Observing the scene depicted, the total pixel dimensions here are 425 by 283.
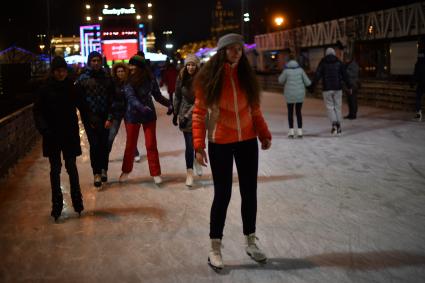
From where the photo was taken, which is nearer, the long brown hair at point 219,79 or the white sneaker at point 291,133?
the long brown hair at point 219,79

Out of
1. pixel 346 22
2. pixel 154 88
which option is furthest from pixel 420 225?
pixel 346 22

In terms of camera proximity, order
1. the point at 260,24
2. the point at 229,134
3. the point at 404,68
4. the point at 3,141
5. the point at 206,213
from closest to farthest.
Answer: the point at 229,134
the point at 206,213
the point at 3,141
the point at 404,68
the point at 260,24

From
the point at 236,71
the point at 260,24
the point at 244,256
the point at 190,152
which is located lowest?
the point at 244,256

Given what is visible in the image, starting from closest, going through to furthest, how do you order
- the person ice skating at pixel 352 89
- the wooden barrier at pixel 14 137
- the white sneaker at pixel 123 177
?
the white sneaker at pixel 123 177
the wooden barrier at pixel 14 137
the person ice skating at pixel 352 89

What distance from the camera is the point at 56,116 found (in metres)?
5.52

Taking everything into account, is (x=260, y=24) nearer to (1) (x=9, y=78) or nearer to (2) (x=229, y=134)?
(1) (x=9, y=78)

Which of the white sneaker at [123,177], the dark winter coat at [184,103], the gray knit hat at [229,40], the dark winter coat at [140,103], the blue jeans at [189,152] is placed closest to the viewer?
the gray knit hat at [229,40]

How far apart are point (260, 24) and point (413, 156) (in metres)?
66.1

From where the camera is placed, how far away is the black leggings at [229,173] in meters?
4.05

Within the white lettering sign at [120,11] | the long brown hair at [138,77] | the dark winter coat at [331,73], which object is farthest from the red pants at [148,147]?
the white lettering sign at [120,11]

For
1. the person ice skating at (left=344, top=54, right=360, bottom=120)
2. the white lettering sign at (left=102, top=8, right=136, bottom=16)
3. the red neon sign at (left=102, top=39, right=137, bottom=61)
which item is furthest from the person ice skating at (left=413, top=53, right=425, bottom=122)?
the white lettering sign at (left=102, top=8, right=136, bottom=16)

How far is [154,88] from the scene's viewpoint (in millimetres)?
7406

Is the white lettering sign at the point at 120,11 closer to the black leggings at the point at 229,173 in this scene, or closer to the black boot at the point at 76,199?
the black boot at the point at 76,199

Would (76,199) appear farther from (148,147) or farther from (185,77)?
(185,77)
